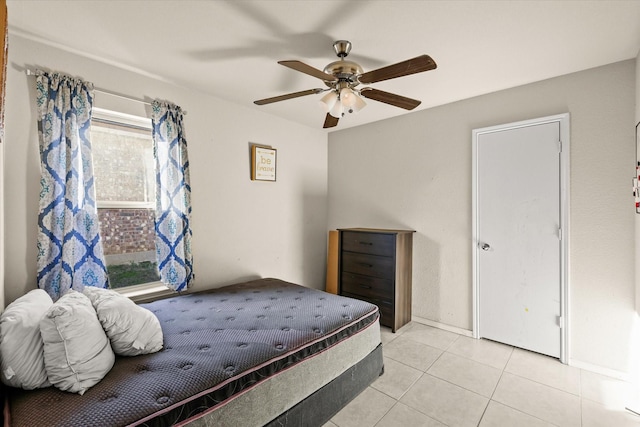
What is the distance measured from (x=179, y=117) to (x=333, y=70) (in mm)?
1555

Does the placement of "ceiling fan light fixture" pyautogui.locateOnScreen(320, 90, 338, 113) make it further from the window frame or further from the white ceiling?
the window frame

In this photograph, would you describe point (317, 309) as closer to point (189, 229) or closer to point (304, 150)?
point (189, 229)

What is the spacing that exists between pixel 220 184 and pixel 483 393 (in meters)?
2.91

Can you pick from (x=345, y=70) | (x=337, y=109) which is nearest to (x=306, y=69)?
(x=345, y=70)

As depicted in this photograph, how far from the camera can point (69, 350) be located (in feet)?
3.97

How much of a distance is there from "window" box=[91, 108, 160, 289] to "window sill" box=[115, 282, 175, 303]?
0.04 meters

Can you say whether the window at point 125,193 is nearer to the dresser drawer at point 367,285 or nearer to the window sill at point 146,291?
the window sill at point 146,291

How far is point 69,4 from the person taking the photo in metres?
1.66

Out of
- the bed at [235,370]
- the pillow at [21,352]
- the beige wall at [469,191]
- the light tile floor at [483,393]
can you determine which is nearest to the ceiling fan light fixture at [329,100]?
the bed at [235,370]

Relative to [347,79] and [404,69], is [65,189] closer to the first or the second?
[347,79]

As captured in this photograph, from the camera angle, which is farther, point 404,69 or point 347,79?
point 347,79

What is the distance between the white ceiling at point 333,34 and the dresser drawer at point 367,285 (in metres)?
2.06

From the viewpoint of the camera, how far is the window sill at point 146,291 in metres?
2.48

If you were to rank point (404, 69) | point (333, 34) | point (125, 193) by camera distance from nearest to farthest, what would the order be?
point (404, 69)
point (333, 34)
point (125, 193)
